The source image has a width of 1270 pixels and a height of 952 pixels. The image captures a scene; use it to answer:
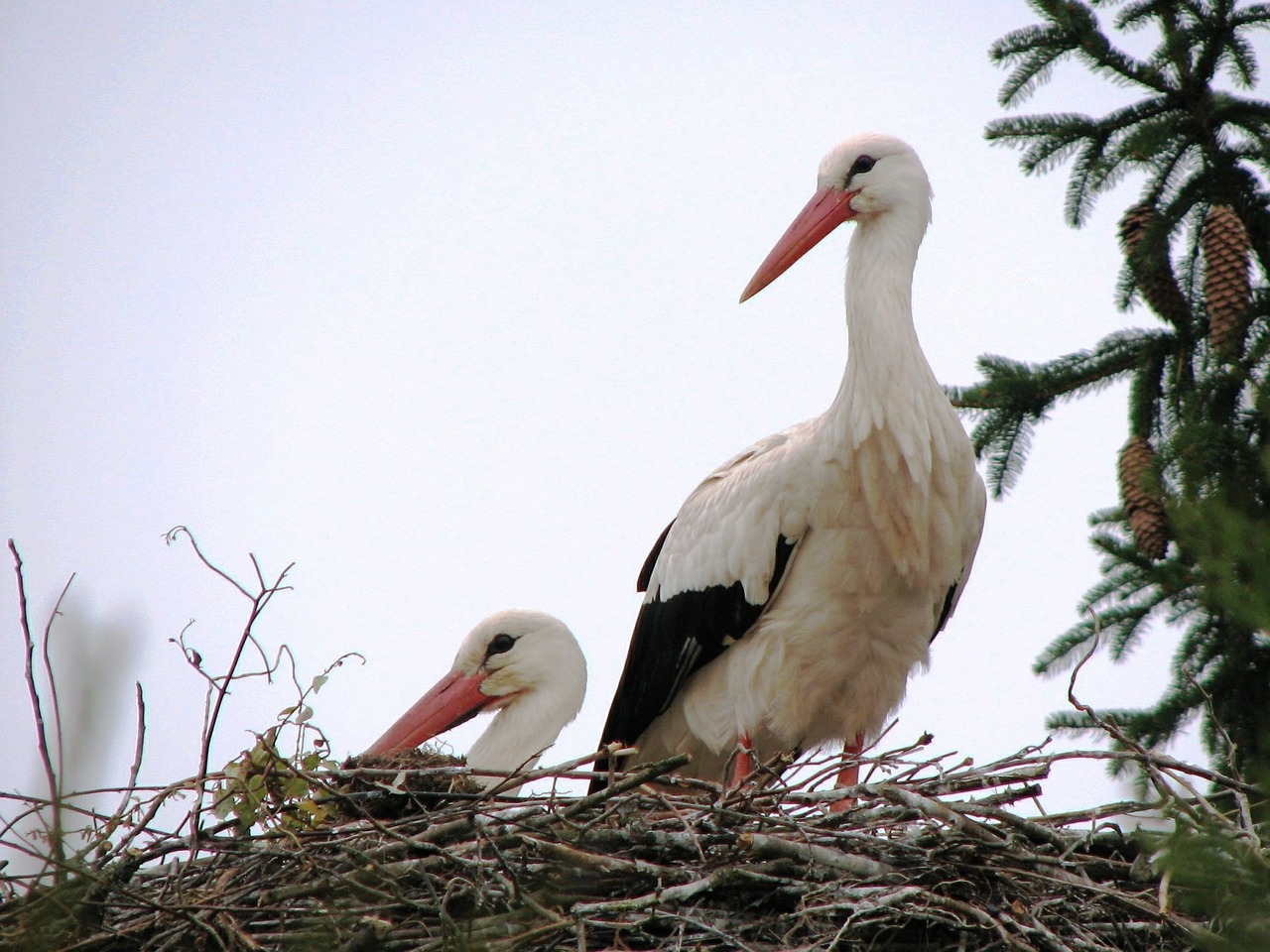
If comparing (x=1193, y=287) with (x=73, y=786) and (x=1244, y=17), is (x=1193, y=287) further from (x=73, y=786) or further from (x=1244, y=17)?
(x=73, y=786)

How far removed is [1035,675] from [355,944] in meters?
2.54

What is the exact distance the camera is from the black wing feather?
384 cm

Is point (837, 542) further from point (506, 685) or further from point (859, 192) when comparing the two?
point (506, 685)

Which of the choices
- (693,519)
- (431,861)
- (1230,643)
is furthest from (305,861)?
(1230,643)

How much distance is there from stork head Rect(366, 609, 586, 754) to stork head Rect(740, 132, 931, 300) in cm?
131

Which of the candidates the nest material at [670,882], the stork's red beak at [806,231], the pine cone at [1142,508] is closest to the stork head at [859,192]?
the stork's red beak at [806,231]

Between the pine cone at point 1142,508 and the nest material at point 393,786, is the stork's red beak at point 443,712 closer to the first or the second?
the nest material at point 393,786

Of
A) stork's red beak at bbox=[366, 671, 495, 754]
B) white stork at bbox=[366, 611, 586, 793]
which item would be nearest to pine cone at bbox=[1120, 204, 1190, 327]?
white stork at bbox=[366, 611, 586, 793]

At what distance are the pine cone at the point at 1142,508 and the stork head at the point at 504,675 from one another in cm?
181

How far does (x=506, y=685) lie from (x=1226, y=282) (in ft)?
8.29

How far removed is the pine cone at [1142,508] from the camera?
3.71m

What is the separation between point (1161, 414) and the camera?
3.94 meters

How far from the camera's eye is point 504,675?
439 centimetres

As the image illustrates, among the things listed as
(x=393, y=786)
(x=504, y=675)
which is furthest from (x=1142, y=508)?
(x=393, y=786)
